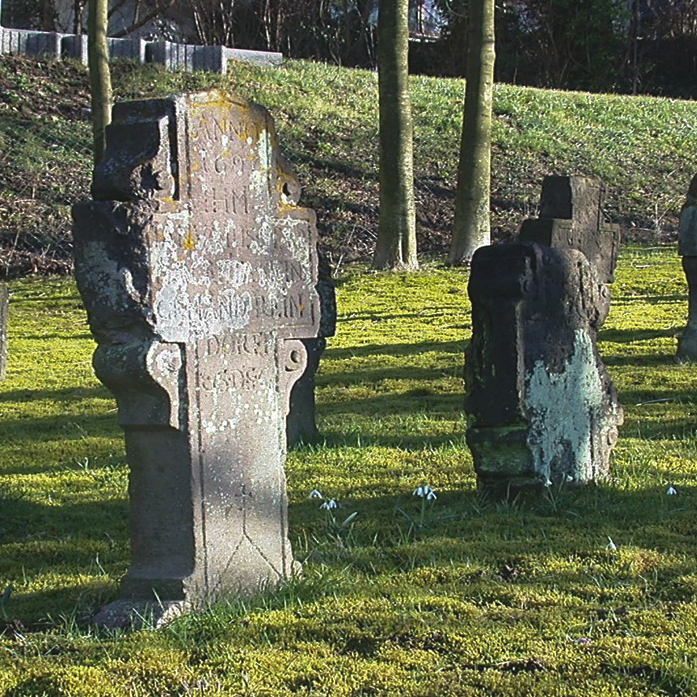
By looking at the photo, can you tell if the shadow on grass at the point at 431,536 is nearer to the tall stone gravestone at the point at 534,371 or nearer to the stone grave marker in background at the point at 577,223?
the tall stone gravestone at the point at 534,371

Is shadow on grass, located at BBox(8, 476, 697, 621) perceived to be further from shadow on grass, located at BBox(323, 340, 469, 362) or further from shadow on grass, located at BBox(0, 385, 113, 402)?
shadow on grass, located at BBox(323, 340, 469, 362)

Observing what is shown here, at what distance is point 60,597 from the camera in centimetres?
621

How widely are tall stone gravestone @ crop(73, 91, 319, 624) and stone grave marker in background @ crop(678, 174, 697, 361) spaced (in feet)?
24.0

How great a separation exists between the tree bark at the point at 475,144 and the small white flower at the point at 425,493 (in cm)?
1406

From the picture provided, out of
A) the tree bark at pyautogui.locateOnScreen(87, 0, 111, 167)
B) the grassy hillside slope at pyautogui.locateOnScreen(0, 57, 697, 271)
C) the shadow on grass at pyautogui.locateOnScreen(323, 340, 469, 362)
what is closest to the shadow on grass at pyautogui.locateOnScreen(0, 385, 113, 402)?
the shadow on grass at pyautogui.locateOnScreen(323, 340, 469, 362)

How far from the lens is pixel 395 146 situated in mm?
21125

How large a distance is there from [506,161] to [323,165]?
4.37 m

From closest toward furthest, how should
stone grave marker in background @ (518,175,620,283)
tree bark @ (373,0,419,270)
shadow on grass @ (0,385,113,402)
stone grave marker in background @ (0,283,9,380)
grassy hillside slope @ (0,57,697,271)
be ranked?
stone grave marker in background @ (518,175,620,283) → shadow on grass @ (0,385,113,402) → stone grave marker in background @ (0,283,9,380) → tree bark @ (373,0,419,270) → grassy hillside slope @ (0,57,697,271)

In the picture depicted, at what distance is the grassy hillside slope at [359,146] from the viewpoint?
2519 centimetres

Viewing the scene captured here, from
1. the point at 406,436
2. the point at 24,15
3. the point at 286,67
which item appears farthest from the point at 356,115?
the point at 406,436

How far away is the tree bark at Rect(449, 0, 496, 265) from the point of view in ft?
71.3

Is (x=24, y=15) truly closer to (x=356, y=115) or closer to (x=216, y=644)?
(x=356, y=115)

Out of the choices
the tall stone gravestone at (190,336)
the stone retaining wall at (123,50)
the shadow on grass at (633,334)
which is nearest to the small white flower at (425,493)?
the tall stone gravestone at (190,336)

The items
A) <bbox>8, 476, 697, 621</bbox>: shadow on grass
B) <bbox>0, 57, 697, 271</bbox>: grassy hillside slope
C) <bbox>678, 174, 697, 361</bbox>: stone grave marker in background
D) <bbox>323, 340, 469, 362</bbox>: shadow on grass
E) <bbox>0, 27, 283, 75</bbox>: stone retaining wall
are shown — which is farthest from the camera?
<bbox>0, 27, 283, 75</bbox>: stone retaining wall
